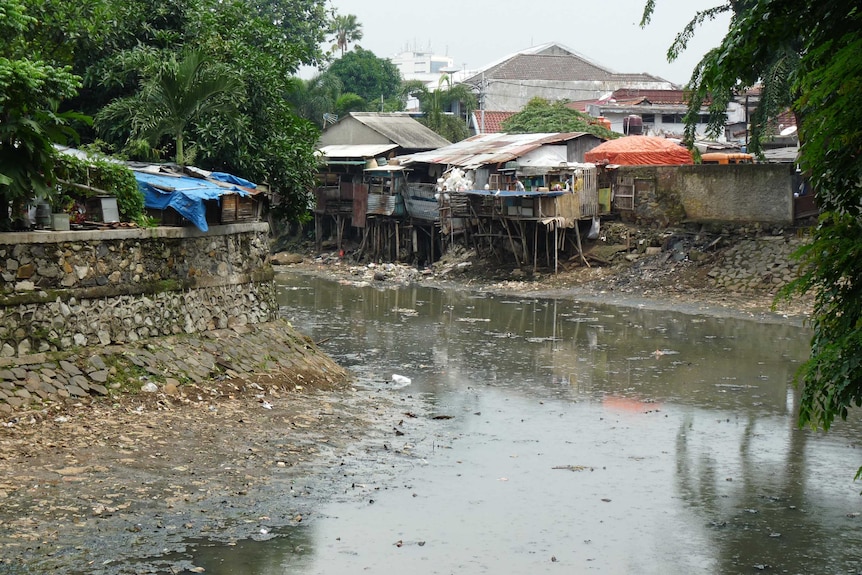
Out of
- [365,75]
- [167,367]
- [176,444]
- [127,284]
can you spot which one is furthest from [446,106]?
[176,444]

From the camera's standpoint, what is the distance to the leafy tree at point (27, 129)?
11344 mm

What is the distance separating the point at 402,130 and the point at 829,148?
1357 inches

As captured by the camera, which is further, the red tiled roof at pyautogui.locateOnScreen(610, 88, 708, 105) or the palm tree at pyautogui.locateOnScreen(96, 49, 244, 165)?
the red tiled roof at pyautogui.locateOnScreen(610, 88, 708, 105)

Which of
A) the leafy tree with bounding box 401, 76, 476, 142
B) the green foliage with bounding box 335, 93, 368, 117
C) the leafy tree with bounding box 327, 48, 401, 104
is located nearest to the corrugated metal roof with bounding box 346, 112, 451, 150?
the leafy tree with bounding box 401, 76, 476, 142

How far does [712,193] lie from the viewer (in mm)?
29641

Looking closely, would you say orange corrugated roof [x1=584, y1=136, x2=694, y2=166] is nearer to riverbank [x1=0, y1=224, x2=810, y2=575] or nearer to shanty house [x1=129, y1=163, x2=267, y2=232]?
shanty house [x1=129, y1=163, x2=267, y2=232]

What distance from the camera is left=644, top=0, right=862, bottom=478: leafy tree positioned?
6.68m

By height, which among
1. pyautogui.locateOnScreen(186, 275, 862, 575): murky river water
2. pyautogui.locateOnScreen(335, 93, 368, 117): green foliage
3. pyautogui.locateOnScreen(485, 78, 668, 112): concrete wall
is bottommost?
pyautogui.locateOnScreen(186, 275, 862, 575): murky river water

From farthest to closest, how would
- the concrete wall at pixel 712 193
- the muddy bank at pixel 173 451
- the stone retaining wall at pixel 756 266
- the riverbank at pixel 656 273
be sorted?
the concrete wall at pixel 712 193
the stone retaining wall at pixel 756 266
the riverbank at pixel 656 273
the muddy bank at pixel 173 451

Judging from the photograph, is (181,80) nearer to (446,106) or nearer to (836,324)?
(836,324)

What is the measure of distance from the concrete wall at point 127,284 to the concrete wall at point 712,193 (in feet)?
52.7

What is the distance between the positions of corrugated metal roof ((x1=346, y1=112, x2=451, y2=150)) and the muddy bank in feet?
79.0

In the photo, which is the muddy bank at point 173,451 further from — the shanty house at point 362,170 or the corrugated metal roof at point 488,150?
the shanty house at point 362,170

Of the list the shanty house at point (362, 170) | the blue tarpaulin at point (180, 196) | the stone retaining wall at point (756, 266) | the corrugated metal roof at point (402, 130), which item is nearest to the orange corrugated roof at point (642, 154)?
the stone retaining wall at point (756, 266)
